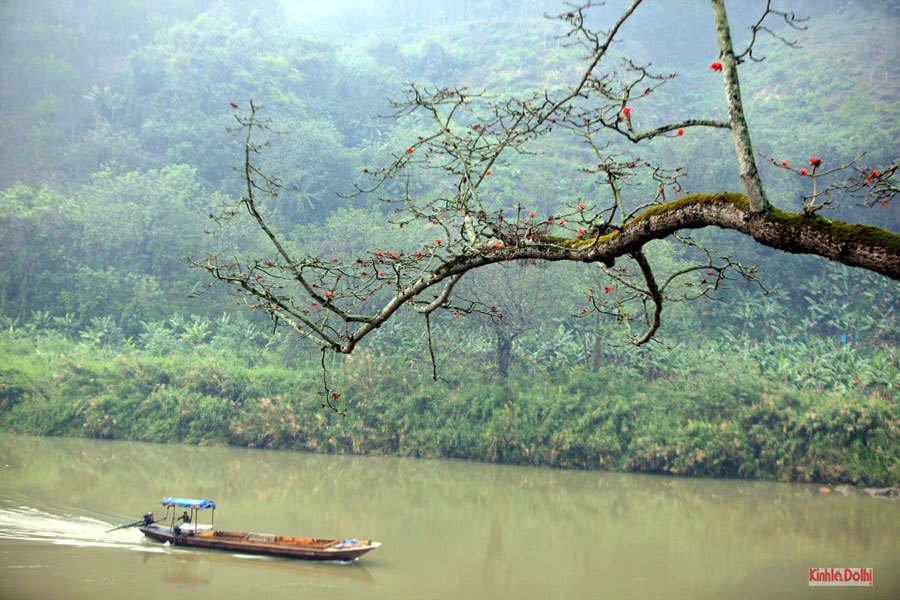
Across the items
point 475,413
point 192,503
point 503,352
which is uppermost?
point 503,352

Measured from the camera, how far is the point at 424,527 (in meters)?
11.5

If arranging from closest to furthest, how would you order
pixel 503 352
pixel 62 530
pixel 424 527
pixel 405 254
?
pixel 405 254 → pixel 62 530 → pixel 424 527 → pixel 503 352

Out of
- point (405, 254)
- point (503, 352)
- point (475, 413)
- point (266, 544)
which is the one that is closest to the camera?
point (405, 254)

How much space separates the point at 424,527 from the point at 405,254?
5.02 meters

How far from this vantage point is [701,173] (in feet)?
82.2

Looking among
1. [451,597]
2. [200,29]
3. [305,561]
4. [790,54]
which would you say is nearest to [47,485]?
[305,561]

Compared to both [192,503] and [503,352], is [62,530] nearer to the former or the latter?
→ [192,503]

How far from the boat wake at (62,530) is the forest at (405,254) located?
152 inches

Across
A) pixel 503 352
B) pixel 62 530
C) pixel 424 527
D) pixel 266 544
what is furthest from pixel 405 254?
pixel 503 352

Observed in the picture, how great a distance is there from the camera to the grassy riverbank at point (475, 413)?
51.5ft

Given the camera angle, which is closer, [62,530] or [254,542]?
[254,542]

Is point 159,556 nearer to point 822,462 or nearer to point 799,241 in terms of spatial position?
point 799,241

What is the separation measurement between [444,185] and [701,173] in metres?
9.59

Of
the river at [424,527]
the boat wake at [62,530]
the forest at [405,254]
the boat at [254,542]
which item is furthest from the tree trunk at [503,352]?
the boat wake at [62,530]
